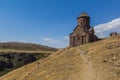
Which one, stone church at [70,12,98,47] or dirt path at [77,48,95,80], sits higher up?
stone church at [70,12,98,47]

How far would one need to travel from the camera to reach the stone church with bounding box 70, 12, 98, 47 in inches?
3804

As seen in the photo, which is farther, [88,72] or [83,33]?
[83,33]

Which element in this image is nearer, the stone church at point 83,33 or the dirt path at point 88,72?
the dirt path at point 88,72

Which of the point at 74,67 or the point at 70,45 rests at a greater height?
the point at 70,45

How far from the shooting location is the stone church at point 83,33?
96.6m

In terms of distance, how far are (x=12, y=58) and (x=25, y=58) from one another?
26.5ft

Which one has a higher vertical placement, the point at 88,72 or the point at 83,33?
the point at 83,33

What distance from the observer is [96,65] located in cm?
5647

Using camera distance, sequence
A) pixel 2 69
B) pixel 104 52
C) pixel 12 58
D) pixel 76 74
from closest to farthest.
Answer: pixel 76 74 < pixel 104 52 < pixel 2 69 < pixel 12 58

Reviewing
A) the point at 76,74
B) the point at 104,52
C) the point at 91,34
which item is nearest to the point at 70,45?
the point at 91,34

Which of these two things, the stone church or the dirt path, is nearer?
the dirt path

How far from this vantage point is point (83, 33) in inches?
3831

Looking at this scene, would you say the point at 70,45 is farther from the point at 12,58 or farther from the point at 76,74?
the point at 12,58

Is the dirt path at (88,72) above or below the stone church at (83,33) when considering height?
below
